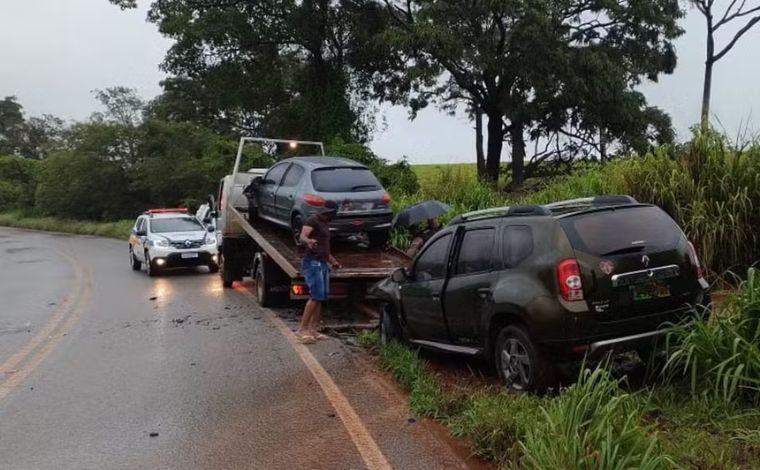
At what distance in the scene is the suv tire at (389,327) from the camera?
8.30 metres

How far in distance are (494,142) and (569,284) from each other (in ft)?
88.0

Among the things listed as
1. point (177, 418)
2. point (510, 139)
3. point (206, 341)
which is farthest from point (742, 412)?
point (510, 139)

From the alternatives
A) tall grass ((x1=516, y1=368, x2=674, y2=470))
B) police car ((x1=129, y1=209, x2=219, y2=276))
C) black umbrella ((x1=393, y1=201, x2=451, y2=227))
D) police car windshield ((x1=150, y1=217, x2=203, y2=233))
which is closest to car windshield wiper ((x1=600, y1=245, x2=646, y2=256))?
tall grass ((x1=516, y1=368, x2=674, y2=470))

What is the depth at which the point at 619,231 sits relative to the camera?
5.90m

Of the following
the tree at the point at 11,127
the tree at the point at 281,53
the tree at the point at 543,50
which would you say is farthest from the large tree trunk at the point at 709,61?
the tree at the point at 11,127

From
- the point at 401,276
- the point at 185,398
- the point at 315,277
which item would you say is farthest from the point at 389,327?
the point at 185,398

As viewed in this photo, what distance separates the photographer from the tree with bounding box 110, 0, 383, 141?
31.3 metres

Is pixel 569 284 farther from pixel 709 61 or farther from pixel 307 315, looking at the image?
pixel 709 61

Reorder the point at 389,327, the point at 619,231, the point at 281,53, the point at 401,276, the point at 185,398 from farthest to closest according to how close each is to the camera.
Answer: the point at 281,53 < the point at 389,327 < the point at 401,276 < the point at 185,398 < the point at 619,231

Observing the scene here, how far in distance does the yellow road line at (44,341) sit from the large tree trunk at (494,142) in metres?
19.8

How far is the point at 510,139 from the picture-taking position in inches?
1261

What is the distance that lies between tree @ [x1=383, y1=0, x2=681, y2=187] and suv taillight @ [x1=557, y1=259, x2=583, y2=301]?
63.6ft

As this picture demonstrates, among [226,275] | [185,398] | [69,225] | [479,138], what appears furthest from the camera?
[69,225]

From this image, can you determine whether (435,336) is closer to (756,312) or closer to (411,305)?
(411,305)
